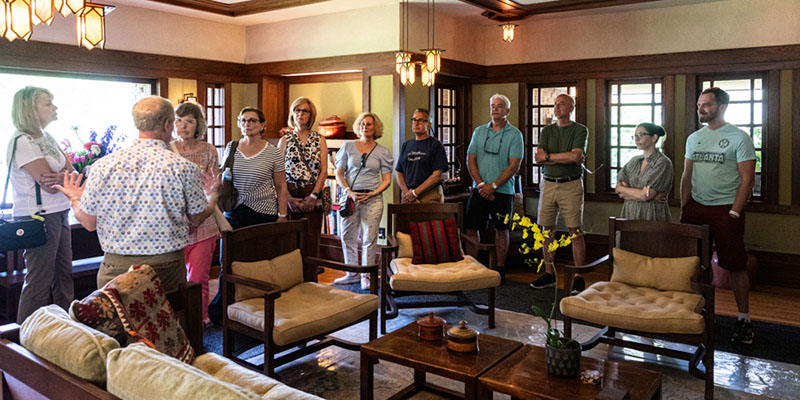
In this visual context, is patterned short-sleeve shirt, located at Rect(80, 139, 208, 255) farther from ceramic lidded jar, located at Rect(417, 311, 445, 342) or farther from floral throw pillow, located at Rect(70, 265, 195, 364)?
ceramic lidded jar, located at Rect(417, 311, 445, 342)

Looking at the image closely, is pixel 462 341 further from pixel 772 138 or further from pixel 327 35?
pixel 327 35

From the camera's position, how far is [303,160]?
5500 millimetres

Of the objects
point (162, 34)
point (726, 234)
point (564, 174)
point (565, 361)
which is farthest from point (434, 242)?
point (162, 34)

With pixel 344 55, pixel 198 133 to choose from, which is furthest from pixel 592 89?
pixel 198 133

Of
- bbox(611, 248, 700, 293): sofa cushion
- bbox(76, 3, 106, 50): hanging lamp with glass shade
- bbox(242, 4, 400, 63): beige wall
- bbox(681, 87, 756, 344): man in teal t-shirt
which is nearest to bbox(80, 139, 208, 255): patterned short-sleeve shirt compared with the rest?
bbox(76, 3, 106, 50): hanging lamp with glass shade

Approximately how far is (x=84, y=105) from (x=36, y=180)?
306cm

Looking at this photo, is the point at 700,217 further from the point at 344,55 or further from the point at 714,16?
the point at 344,55

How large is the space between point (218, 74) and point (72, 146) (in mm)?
1746

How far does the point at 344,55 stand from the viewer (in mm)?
6809

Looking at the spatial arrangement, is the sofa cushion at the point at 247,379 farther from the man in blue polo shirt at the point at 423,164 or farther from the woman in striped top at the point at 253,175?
the man in blue polo shirt at the point at 423,164

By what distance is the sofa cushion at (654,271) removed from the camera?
12.6ft

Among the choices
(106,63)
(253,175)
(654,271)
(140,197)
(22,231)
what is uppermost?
(106,63)

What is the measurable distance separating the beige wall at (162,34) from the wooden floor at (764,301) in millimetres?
2926

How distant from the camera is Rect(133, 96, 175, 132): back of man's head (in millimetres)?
2795
